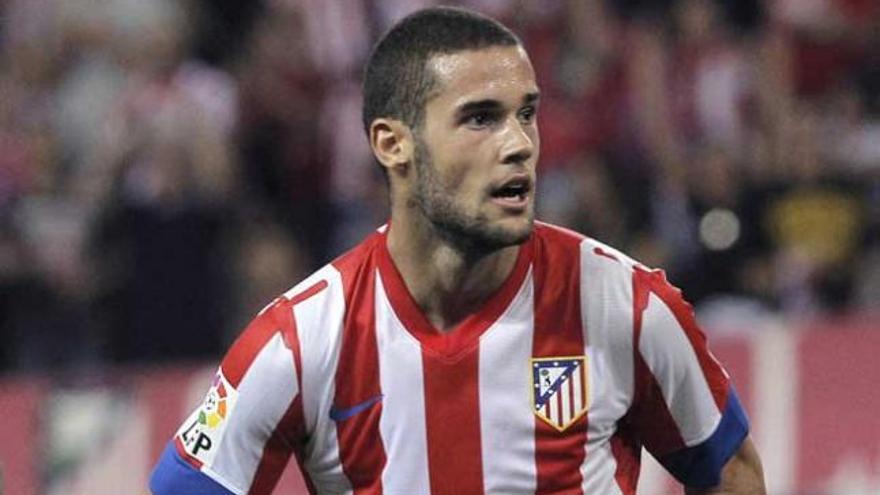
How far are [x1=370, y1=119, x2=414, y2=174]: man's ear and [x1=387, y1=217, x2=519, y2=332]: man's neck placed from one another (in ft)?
0.42

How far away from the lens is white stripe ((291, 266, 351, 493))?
3.81m

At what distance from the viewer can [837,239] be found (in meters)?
8.41

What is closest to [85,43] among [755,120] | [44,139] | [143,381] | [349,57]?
[44,139]

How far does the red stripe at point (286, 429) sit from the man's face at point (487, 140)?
0.36 meters

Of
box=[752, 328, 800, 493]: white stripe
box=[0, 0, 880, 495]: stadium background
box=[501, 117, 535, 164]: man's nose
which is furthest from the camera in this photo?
box=[0, 0, 880, 495]: stadium background

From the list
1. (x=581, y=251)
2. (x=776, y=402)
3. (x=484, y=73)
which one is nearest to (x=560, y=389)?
(x=581, y=251)

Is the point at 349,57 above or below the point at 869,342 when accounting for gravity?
above

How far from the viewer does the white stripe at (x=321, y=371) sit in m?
3.81

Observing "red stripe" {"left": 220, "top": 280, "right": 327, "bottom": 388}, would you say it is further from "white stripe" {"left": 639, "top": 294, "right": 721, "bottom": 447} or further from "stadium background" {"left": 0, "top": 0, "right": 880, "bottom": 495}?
"stadium background" {"left": 0, "top": 0, "right": 880, "bottom": 495}

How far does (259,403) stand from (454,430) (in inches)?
14.5


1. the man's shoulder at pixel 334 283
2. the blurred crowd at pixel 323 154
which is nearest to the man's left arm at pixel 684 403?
the man's shoulder at pixel 334 283

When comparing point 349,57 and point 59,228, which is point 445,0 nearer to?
point 349,57

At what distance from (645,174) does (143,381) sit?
94.3 inches

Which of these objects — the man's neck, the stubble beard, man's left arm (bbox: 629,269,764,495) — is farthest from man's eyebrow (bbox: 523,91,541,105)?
man's left arm (bbox: 629,269,764,495)
